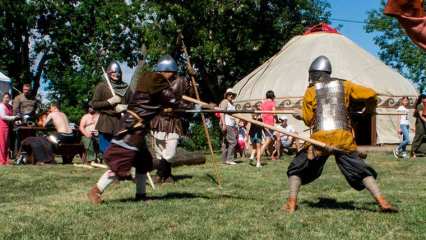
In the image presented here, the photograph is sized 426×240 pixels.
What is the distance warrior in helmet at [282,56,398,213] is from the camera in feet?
19.5

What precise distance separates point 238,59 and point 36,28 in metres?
14.0

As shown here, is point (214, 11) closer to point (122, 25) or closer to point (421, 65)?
point (122, 25)

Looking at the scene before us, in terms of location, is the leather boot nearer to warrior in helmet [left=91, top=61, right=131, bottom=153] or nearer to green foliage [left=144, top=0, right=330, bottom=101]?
warrior in helmet [left=91, top=61, right=131, bottom=153]

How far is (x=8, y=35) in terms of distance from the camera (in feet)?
115

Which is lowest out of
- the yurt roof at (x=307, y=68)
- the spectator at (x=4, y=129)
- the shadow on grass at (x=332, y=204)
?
the shadow on grass at (x=332, y=204)

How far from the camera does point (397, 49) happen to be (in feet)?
127

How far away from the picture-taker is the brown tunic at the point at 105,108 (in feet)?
26.5

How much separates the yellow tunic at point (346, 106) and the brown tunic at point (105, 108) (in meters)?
2.60

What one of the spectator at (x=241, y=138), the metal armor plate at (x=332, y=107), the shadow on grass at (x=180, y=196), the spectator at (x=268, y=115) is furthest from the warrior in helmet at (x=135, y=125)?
the spectator at (x=241, y=138)

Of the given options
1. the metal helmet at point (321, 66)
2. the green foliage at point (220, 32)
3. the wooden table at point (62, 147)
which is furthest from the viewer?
the green foliage at point (220, 32)

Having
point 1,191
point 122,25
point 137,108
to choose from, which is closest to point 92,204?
point 137,108

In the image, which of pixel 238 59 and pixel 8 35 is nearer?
pixel 238 59

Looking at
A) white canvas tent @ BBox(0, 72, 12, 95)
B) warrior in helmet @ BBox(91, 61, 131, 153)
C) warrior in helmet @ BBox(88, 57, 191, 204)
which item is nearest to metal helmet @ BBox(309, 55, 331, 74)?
warrior in helmet @ BBox(88, 57, 191, 204)

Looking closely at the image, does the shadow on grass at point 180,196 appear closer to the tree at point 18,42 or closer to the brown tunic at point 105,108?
the brown tunic at point 105,108
